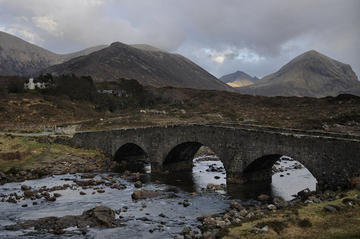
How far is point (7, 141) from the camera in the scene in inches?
1922

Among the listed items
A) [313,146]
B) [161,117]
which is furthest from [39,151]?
[161,117]

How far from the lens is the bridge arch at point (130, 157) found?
159ft

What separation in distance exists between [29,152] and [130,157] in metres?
14.9

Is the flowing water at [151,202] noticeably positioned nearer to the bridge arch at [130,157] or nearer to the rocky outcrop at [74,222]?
the rocky outcrop at [74,222]

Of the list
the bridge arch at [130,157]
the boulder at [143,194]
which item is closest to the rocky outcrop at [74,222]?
the boulder at [143,194]

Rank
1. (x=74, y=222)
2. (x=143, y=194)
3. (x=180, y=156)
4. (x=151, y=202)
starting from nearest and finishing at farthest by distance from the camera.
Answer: (x=74, y=222), (x=151, y=202), (x=143, y=194), (x=180, y=156)

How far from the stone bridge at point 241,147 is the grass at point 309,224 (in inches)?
222

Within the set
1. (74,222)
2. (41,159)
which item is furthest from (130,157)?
(74,222)

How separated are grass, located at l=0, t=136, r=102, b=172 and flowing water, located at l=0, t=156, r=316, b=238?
643 centimetres

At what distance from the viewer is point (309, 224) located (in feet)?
59.2

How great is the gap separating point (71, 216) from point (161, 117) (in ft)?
220

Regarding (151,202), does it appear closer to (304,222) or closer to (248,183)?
(248,183)

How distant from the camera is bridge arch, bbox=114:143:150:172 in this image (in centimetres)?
4858

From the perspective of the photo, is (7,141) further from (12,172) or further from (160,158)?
(160,158)
